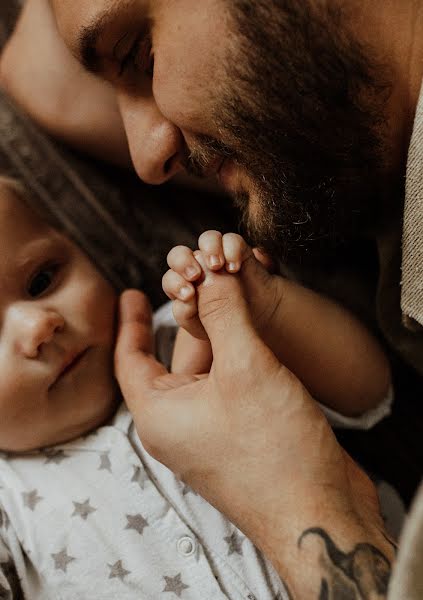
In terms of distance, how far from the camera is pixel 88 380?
118 cm

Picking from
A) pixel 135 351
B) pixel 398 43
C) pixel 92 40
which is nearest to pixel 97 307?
pixel 135 351

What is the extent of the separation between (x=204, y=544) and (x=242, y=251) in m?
0.53

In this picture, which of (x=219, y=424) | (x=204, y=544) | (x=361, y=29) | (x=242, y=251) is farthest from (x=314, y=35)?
(x=204, y=544)

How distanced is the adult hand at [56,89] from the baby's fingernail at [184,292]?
52cm

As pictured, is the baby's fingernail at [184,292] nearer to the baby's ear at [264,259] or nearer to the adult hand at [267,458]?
the adult hand at [267,458]

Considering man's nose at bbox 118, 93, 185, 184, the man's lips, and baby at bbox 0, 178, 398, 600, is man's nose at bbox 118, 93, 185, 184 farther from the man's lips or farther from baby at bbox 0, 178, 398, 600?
the man's lips

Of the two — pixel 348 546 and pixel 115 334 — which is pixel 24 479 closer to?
pixel 115 334

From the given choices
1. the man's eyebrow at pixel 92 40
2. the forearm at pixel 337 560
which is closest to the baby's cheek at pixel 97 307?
the man's eyebrow at pixel 92 40

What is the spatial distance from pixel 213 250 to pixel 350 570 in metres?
0.53

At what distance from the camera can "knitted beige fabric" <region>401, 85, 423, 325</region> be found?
93 cm

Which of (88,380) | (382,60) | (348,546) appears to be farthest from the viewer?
(88,380)

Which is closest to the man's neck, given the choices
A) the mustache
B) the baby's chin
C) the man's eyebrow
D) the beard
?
the beard

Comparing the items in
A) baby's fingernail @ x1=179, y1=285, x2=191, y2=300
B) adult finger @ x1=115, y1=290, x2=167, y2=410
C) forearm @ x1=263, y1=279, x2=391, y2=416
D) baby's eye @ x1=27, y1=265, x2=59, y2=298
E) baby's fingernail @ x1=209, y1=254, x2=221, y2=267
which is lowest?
forearm @ x1=263, y1=279, x2=391, y2=416

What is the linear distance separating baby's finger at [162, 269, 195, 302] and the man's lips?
0.26 meters
